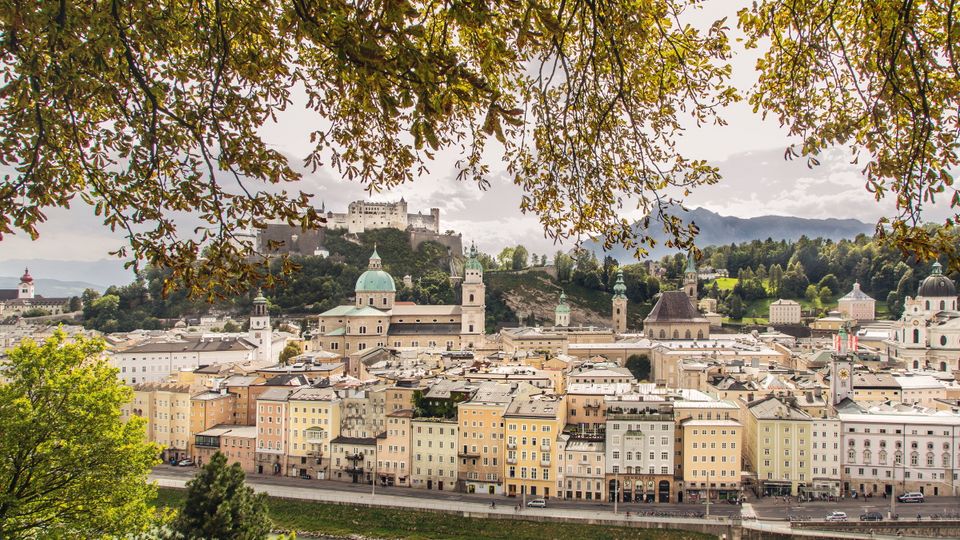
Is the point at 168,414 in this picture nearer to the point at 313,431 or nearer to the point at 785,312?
the point at 313,431

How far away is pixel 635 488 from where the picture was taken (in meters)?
26.0

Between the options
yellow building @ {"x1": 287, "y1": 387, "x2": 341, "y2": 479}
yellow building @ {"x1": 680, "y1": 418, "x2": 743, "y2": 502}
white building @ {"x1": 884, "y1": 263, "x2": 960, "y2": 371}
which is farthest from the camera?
white building @ {"x1": 884, "y1": 263, "x2": 960, "y2": 371}

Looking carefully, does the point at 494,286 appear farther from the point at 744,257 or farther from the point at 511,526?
the point at 511,526

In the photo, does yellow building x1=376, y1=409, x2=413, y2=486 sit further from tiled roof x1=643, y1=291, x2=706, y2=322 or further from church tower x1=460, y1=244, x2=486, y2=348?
tiled roof x1=643, y1=291, x2=706, y2=322

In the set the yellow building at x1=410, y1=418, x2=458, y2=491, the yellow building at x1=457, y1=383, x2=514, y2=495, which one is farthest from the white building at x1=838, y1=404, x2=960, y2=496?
the yellow building at x1=410, y1=418, x2=458, y2=491

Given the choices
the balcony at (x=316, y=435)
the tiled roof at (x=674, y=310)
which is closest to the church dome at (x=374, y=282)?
the tiled roof at (x=674, y=310)

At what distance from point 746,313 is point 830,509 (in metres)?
53.9

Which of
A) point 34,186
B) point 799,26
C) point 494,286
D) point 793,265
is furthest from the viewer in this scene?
point 793,265

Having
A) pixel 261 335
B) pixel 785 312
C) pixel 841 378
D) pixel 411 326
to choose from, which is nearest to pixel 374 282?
pixel 411 326

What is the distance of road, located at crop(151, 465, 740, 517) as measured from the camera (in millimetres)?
24453

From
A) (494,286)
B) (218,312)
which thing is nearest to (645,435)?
(494,286)

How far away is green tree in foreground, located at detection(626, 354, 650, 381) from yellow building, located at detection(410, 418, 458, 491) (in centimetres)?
2055

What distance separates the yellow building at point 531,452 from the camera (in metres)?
26.5

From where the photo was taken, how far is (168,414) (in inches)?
1294
